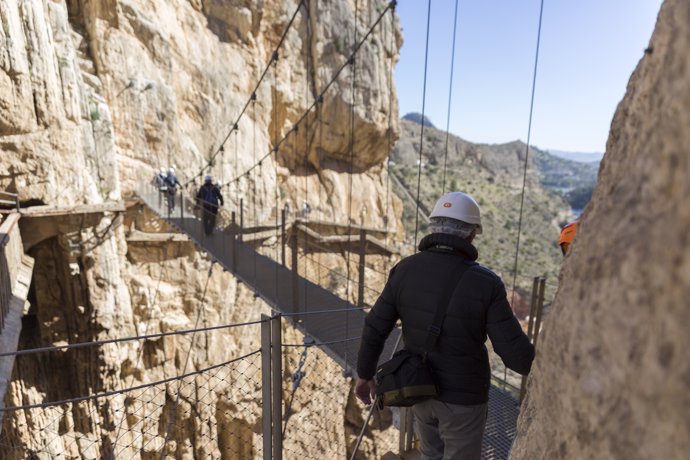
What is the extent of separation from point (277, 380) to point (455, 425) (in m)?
0.88

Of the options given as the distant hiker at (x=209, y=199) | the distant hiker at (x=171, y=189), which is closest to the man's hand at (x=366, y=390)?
the distant hiker at (x=209, y=199)

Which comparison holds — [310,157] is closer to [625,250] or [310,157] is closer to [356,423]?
[356,423]

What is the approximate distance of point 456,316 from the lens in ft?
3.05

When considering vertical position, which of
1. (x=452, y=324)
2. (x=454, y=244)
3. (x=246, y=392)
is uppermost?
(x=454, y=244)

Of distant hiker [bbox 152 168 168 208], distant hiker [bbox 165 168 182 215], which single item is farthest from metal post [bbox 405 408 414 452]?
distant hiker [bbox 152 168 168 208]

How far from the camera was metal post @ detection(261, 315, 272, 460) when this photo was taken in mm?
1572

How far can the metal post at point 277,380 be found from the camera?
159 centimetres

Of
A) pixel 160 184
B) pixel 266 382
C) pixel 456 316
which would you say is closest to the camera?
pixel 456 316

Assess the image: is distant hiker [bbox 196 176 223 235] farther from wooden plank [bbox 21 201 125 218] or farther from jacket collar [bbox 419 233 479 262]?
jacket collar [bbox 419 233 479 262]

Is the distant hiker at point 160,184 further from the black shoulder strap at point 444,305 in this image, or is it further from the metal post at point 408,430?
the black shoulder strap at point 444,305

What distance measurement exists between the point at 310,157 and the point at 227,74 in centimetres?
370

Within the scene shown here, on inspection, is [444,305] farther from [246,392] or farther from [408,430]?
[246,392]

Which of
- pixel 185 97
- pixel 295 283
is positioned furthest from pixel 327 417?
pixel 185 97

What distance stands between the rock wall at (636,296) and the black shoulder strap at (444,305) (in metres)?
0.31
